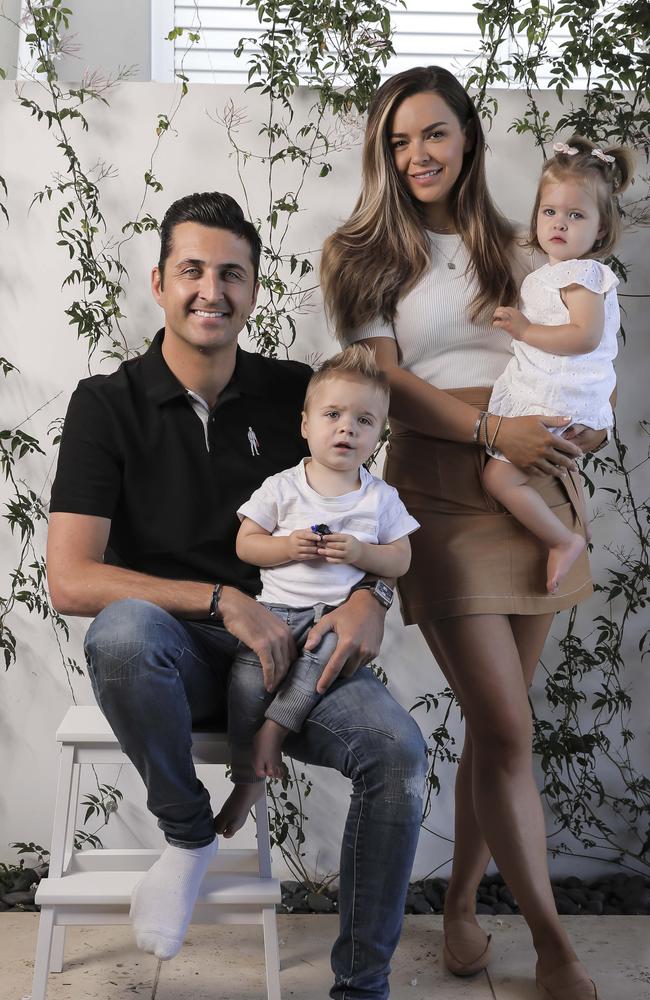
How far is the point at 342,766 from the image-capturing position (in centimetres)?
177

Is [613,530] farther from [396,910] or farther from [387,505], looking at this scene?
[396,910]

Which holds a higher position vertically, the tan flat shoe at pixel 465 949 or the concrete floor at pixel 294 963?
the tan flat shoe at pixel 465 949

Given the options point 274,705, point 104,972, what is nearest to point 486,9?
point 274,705

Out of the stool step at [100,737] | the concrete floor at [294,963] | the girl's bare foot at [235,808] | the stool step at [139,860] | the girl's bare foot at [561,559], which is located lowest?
the concrete floor at [294,963]

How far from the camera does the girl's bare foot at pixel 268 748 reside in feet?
5.81

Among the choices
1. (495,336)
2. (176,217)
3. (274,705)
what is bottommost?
(274,705)

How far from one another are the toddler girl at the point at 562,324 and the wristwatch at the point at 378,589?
0.95ft

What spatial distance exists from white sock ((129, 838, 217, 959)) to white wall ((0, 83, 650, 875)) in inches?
39.3

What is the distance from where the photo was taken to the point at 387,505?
1910mm

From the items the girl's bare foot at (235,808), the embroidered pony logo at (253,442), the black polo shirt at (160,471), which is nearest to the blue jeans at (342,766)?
the girl's bare foot at (235,808)

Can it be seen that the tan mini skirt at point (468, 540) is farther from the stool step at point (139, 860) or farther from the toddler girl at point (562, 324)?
the stool step at point (139, 860)

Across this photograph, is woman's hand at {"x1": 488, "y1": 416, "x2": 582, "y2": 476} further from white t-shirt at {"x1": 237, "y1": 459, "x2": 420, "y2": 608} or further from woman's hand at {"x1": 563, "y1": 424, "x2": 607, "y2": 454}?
white t-shirt at {"x1": 237, "y1": 459, "x2": 420, "y2": 608}

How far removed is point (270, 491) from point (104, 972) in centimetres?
113

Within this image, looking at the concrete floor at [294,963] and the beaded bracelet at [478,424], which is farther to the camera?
the concrete floor at [294,963]
